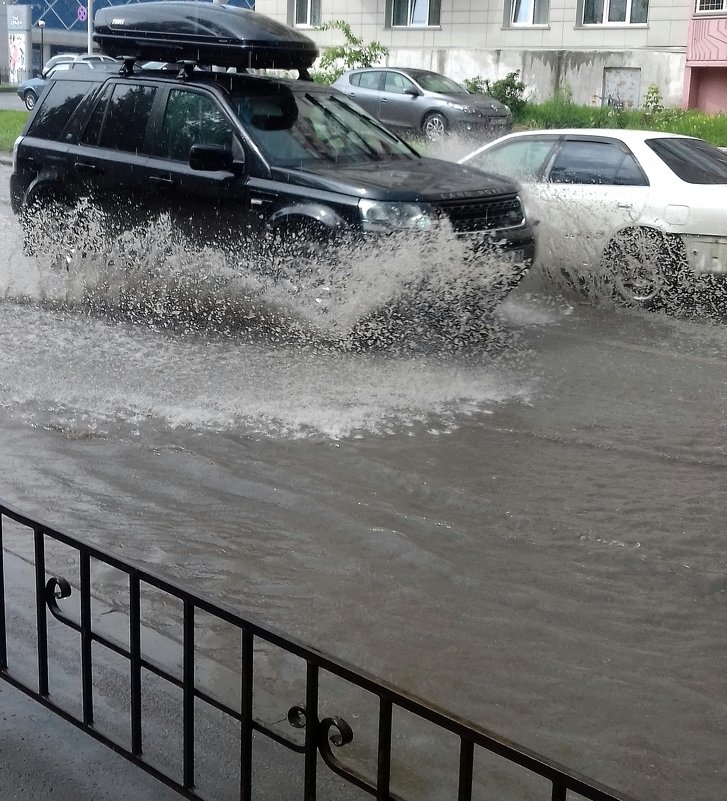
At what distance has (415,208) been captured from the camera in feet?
25.6

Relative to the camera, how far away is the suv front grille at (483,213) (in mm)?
7996

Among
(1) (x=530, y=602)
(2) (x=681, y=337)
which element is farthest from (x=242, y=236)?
(1) (x=530, y=602)

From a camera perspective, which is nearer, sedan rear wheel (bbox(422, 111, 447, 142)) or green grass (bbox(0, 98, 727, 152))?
green grass (bbox(0, 98, 727, 152))

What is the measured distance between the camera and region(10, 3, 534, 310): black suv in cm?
799

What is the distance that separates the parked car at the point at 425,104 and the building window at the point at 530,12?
6981mm

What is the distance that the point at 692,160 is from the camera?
9719 mm

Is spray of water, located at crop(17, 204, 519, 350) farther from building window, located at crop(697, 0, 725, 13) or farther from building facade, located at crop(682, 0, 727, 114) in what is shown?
building window, located at crop(697, 0, 725, 13)

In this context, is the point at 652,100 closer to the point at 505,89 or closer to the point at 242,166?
the point at 505,89

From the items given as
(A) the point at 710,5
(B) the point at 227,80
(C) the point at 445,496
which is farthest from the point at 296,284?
(A) the point at 710,5

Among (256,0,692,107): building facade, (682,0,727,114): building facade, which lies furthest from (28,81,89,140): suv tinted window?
(256,0,692,107): building facade

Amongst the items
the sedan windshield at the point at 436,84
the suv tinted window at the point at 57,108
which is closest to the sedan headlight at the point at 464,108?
the sedan windshield at the point at 436,84

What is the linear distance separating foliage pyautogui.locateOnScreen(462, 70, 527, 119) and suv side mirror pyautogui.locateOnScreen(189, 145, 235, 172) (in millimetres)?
18567

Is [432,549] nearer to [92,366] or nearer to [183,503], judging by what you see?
[183,503]

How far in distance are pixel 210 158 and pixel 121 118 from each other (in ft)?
4.77
